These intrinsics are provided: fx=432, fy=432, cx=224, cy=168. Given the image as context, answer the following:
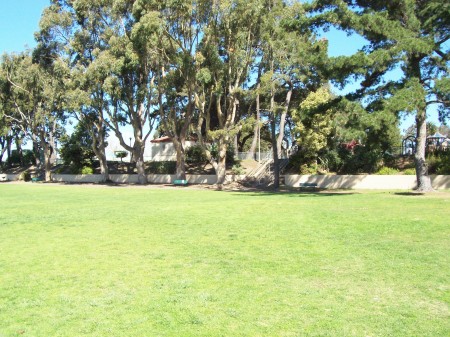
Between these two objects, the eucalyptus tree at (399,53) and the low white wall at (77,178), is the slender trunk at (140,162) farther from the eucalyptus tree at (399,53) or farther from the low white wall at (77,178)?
the eucalyptus tree at (399,53)

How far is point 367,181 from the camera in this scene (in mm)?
27906

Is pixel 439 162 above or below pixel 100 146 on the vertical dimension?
below

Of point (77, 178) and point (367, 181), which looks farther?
point (77, 178)

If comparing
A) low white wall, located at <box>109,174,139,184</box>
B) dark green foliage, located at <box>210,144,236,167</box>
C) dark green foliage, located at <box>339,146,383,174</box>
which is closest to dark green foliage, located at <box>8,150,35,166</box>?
low white wall, located at <box>109,174,139,184</box>

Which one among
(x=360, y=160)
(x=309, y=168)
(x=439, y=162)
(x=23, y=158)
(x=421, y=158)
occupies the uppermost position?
(x=23, y=158)

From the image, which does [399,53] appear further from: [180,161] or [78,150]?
[78,150]

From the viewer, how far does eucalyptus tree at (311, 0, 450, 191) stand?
18391 mm

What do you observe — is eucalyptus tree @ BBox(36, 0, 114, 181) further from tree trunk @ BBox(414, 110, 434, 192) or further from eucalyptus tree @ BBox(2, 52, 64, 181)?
tree trunk @ BBox(414, 110, 434, 192)

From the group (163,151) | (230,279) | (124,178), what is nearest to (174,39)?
(124,178)

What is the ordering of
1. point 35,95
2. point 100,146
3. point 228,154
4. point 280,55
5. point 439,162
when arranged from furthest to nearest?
point 35,95
point 100,146
point 228,154
point 280,55
point 439,162

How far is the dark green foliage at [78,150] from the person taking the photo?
47.8 metres

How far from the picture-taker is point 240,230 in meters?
10.6

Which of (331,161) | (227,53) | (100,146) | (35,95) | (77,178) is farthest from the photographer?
(77,178)

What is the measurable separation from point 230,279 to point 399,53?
1600 centimetres
